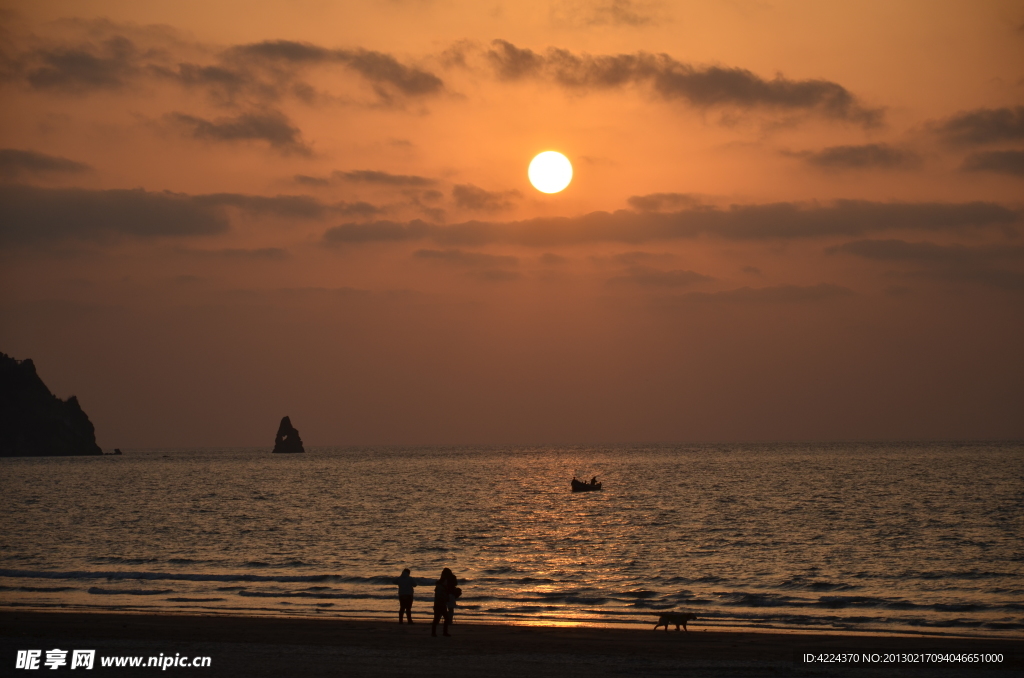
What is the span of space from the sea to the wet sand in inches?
132

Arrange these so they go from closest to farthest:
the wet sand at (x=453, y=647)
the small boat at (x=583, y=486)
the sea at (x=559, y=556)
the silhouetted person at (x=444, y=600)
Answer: the wet sand at (x=453, y=647), the silhouetted person at (x=444, y=600), the sea at (x=559, y=556), the small boat at (x=583, y=486)

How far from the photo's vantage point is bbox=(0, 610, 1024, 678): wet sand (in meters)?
21.2

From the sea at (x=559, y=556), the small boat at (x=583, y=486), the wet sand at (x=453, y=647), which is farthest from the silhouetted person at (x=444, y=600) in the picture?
the small boat at (x=583, y=486)

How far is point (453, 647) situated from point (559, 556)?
93.4 feet

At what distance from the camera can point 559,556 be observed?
5200cm

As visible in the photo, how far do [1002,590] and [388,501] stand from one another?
73.1 meters

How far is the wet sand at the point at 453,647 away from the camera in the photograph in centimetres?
2116

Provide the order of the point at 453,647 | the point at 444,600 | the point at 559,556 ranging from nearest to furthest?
the point at 453,647 → the point at 444,600 → the point at 559,556

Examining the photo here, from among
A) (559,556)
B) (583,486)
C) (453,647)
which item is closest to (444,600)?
(453,647)

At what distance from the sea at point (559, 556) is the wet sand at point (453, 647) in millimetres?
3354

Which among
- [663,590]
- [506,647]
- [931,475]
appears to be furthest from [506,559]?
[931,475]

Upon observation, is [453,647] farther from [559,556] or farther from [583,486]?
[583,486]

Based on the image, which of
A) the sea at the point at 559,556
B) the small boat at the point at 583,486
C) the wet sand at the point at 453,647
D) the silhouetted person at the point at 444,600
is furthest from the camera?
the small boat at the point at 583,486

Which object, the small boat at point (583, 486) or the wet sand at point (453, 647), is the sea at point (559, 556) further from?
the small boat at point (583, 486)
